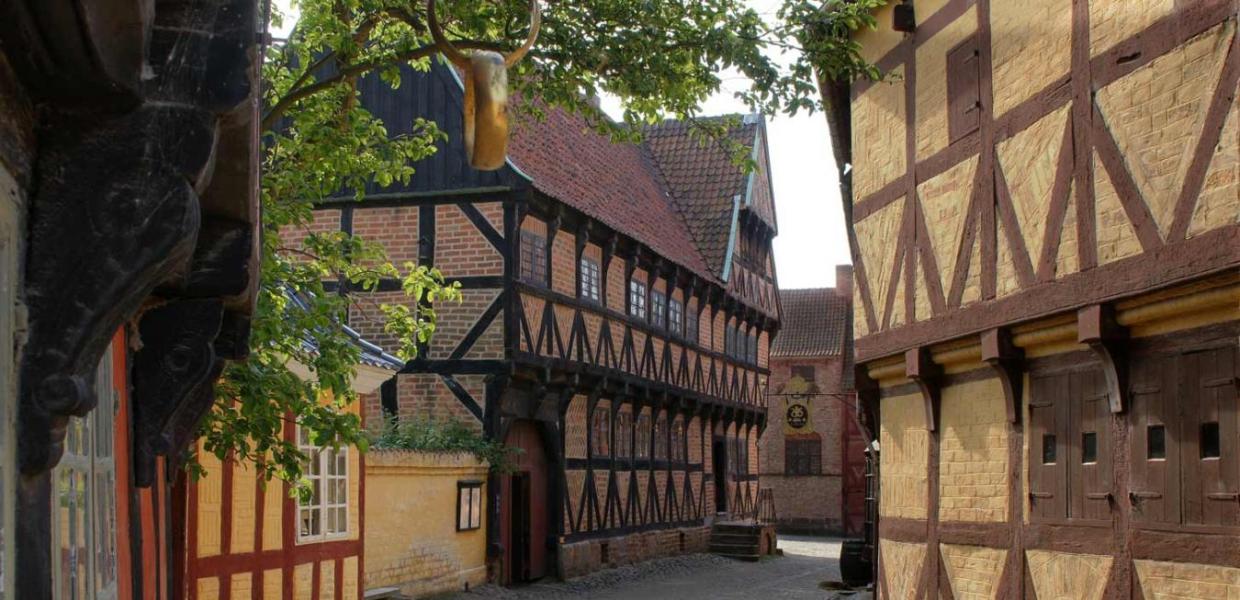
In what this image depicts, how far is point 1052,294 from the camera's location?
8453 millimetres

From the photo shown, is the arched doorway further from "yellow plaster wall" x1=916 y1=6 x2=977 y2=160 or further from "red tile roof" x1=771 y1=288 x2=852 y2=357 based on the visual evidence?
"red tile roof" x1=771 y1=288 x2=852 y2=357

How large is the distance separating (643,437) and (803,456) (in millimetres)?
19813

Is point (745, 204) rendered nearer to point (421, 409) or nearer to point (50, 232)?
point (421, 409)

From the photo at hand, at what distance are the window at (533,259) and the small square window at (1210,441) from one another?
1408 cm

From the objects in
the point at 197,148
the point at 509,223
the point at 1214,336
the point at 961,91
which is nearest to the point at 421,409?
the point at 509,223

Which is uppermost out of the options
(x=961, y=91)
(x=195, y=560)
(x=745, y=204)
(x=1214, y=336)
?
(x=745, y=204)

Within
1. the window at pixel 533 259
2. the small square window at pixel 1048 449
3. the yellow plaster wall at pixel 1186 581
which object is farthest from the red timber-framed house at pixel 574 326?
the yellow plaster wall at pixel 1186 581

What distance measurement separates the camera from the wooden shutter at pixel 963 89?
9.74 metres

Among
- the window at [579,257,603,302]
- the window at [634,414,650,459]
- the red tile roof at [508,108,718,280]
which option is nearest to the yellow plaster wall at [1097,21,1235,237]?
the red tile roof at [508,108,718,280]

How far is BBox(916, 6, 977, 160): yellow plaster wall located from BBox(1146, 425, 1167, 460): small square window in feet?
10.4

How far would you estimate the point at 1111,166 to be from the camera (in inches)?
306

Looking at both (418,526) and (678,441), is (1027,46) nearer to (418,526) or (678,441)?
(418,526)

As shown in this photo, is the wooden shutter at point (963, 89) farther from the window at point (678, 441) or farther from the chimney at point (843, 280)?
the chimney at point (843, 280)

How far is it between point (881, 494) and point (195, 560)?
226 inches
